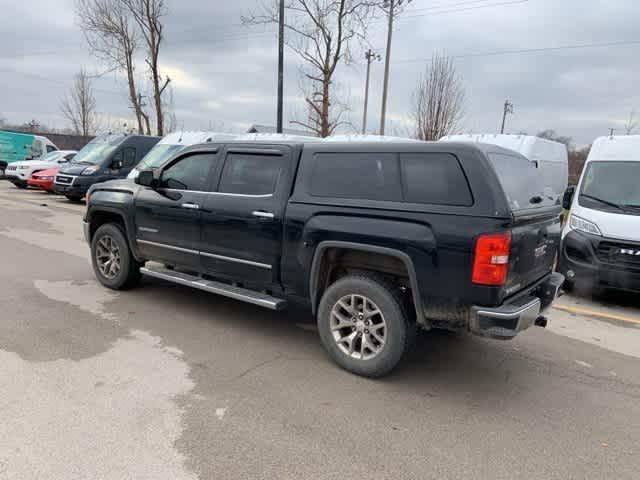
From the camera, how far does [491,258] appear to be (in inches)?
129

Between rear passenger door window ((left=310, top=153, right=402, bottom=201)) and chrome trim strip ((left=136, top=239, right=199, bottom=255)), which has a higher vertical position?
rear passenger door window ((left=310, top=153, right=402, bottom=201))

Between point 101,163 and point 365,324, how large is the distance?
545 inches

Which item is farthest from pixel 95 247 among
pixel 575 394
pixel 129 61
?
pixel 129 61

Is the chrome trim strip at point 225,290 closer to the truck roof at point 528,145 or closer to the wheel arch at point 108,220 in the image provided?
the wheel arch at point 108,220

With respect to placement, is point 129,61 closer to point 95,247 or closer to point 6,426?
point 95,247

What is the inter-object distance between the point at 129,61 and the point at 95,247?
68.1 ft

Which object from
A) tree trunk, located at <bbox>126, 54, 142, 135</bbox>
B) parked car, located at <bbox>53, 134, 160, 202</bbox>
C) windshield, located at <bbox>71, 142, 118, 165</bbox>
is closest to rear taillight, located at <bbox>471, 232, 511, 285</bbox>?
parked car, located at <bbox>53, 134, 160, 202</bbox>

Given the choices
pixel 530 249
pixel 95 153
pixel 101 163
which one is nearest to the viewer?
pixel 530 249

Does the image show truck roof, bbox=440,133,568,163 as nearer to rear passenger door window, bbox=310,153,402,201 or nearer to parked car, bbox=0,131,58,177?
rear passenger door window, bbox=310,153,402,201

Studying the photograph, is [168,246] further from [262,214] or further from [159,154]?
[159,154]

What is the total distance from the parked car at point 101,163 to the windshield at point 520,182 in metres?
13.7

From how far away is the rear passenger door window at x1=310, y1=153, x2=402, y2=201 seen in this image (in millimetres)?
3785

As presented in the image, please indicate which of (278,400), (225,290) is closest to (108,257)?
(225,290)

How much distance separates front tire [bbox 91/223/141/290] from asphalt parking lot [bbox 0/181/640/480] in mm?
331
